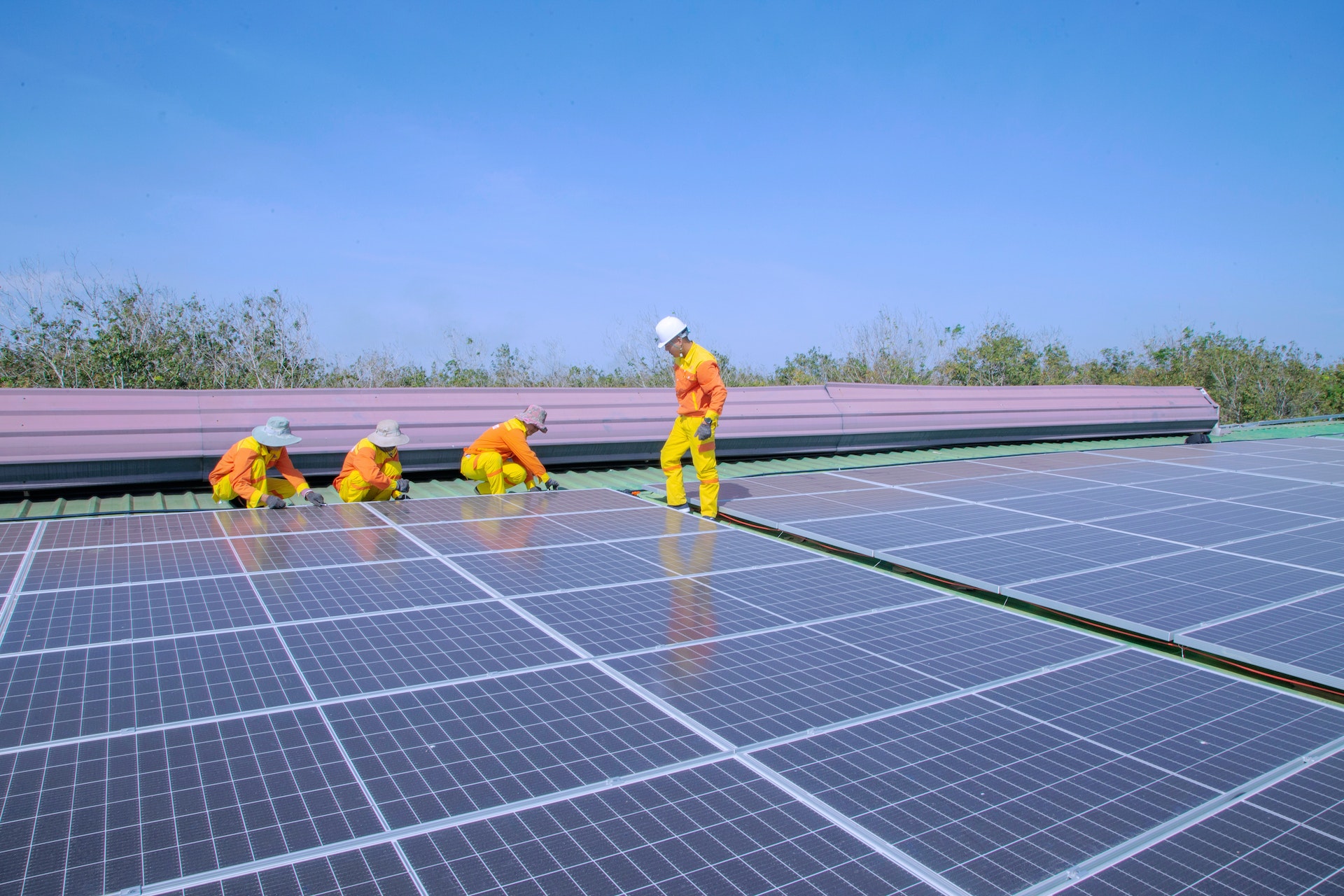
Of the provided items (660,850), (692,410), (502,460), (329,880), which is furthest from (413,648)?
(502,460)

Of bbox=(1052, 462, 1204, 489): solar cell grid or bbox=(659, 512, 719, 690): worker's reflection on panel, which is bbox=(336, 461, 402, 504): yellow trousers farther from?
bbox=(1052, 462, 1204, 489): solar cell grid

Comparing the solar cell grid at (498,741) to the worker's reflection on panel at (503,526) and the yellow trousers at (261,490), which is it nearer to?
the worker's reflection on panel at (503,526)

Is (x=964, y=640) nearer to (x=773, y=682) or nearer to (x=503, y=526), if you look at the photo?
(x=773, y=682)

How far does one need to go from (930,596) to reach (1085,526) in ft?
9.09

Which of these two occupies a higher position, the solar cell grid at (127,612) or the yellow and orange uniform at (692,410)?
the yellow and orange uniform at (692,410)

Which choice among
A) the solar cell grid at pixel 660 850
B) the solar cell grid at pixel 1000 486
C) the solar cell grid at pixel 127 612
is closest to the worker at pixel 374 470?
the solar cell grid at pixel 127 612

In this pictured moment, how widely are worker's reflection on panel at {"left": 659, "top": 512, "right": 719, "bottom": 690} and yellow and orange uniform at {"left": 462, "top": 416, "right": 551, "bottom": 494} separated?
2.40 m

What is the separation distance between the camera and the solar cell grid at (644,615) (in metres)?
4.43

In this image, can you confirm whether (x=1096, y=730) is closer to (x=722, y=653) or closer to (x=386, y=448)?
(x=722, y=653)

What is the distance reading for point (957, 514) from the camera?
7777mm

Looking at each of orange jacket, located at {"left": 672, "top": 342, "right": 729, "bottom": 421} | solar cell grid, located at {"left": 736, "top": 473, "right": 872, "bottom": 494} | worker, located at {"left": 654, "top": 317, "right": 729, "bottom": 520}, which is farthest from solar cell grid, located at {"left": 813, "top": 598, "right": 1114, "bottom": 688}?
solar cell grid, located at {"left": 736, "top": 473, "right": 872, "bottom": 494}

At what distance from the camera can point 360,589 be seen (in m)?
5.13

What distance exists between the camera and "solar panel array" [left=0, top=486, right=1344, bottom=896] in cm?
249

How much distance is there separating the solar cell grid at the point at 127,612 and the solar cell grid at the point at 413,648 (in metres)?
0.50
